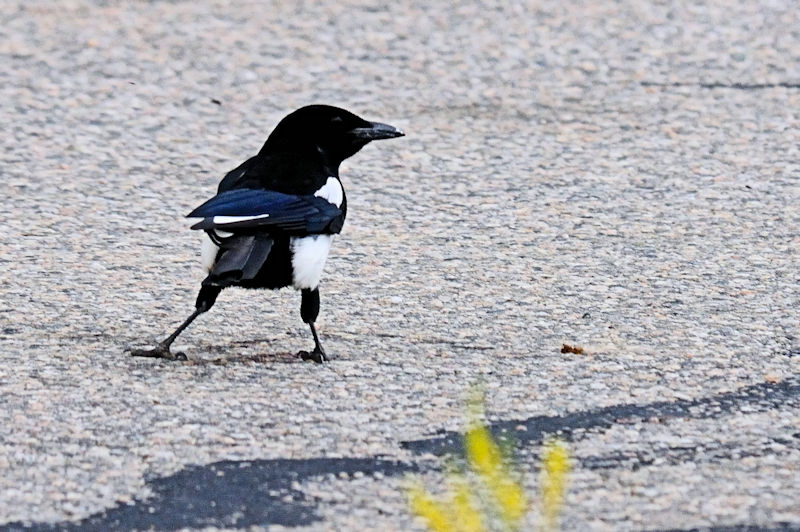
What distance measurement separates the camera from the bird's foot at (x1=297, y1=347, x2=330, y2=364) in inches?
194

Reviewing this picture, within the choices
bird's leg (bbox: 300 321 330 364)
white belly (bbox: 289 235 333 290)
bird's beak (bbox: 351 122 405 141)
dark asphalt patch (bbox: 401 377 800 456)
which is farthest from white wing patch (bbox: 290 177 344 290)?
dark asphalt patch (bbox: 401 377 800 456)

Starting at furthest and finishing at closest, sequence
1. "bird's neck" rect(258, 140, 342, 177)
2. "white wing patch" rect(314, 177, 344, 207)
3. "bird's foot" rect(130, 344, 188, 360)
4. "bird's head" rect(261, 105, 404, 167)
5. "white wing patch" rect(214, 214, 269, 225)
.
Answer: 1. "bird's head" rect(261, 105, 404, 167)
2. "bird's neck" rect(258, 140, 342, 177)
3. "white wing patch" rect(314, 177, 344, 207)
4. "bird's foot" rect(130, 344, 188, 360)
5. "white wing patch" rect(214, 214, 269, 225)

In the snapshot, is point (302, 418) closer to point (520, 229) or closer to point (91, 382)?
point (91, 382)

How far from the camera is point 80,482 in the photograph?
378cm

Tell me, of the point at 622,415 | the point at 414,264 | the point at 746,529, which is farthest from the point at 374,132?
the point at 746,529

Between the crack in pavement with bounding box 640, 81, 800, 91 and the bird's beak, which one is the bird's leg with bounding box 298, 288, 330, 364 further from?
the crack in pavement with bounding box 640, 81, 800, 91

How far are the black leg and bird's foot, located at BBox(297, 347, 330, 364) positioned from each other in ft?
1.13

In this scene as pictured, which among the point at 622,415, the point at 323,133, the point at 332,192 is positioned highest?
the point at 323,133

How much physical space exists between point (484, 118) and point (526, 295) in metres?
2.69

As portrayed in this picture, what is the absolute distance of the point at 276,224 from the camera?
15.7 feet

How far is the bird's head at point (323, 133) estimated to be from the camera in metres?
5.39

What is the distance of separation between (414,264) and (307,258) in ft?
4.07

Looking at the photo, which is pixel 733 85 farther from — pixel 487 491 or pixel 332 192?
pixel 487 491

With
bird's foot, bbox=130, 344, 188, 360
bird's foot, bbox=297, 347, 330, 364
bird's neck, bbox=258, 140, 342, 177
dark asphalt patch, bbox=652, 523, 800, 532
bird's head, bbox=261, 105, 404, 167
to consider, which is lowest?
bird's foot, bbox=130, 344, 188, 360
